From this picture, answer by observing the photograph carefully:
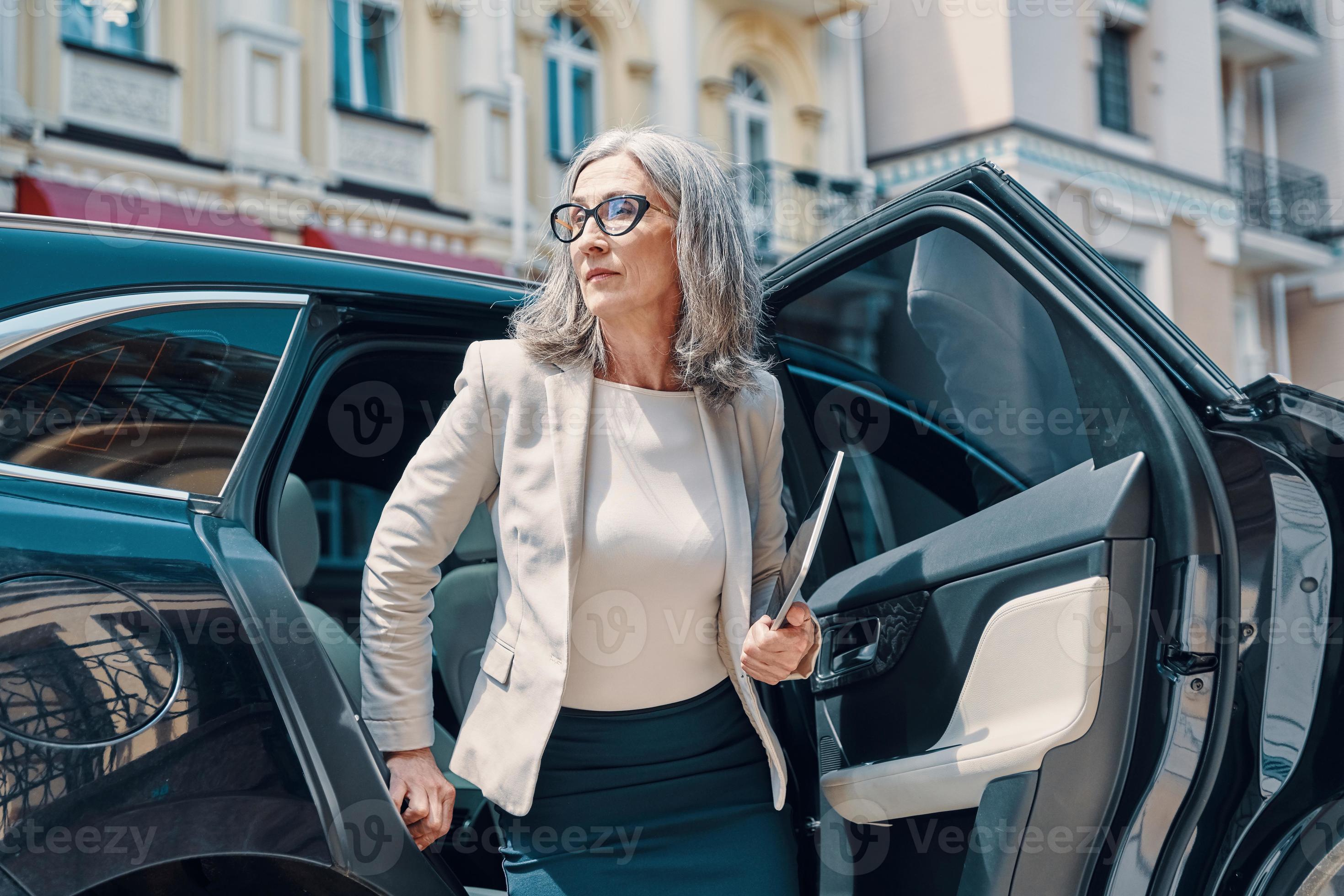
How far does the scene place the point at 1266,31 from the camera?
1675 centimetres

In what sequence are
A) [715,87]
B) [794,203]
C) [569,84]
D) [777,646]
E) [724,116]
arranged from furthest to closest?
[794,203]
[724,116]
[715,87]
[569,84]
[777,646]

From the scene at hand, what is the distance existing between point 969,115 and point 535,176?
547cm

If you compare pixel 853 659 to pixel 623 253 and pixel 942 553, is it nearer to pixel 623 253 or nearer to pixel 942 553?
pixel 942 553

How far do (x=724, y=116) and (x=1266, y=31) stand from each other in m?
8.48

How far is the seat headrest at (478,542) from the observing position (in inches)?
106

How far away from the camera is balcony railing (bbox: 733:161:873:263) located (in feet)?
43.4

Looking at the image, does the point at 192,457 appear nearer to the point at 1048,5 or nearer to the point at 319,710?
the point at 319,710

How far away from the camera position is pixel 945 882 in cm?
178

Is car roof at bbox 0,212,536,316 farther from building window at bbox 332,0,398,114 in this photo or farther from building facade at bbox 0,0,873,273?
building window at bbox 332,0,398,114

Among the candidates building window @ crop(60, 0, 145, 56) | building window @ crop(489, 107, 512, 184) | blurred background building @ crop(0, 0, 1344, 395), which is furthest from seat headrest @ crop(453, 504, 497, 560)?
building window @ crop(489, 107, 512, 184)

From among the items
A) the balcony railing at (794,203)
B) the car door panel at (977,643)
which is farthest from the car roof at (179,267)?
the balcony railing at (794,203)

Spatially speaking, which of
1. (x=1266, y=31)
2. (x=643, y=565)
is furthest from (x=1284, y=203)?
(x=643, y=565)

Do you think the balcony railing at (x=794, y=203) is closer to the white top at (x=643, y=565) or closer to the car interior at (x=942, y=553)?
the car interior at (x=942, y=553)

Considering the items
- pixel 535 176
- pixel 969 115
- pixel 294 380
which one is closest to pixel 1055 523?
pixel 294 380
